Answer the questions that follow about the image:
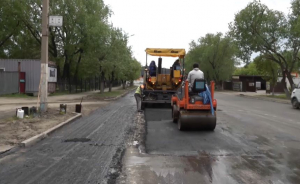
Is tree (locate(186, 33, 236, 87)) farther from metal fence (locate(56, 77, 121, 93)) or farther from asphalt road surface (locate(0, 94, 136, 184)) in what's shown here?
asphalt road surface (locate(0, 94, 136, 184))

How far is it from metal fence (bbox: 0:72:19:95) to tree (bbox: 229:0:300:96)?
23.6 m

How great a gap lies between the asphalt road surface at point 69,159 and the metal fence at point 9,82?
57.8 ft

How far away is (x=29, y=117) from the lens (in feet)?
41.9

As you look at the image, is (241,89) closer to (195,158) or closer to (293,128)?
(293,128)

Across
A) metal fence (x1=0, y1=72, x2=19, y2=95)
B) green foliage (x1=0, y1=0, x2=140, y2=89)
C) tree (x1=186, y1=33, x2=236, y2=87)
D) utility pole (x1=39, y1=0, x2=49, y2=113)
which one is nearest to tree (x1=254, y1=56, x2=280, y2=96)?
green foliage (x1=0, y1=0, x2=140, y2=89)

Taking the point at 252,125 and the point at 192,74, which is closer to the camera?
the point at 192,74

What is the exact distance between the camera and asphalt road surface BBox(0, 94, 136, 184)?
18.8 feet

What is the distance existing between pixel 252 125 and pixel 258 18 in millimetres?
24344

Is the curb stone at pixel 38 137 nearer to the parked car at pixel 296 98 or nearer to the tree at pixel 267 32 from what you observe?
the parked car at pixel 296 98

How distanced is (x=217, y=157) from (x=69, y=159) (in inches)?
132

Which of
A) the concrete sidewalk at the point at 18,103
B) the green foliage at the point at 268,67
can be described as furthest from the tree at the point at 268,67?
the concrete sidewalk at the point at 18,103

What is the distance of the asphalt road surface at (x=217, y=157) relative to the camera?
230 inches

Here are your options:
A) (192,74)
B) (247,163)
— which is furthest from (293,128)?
(247,163)

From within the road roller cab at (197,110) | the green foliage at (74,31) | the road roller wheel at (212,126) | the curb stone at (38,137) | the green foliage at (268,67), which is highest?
the green foliage at (74,31)
